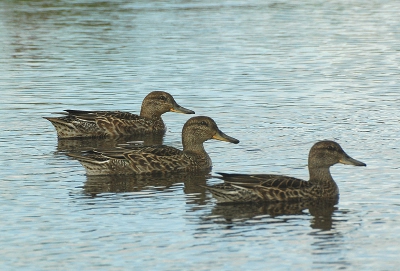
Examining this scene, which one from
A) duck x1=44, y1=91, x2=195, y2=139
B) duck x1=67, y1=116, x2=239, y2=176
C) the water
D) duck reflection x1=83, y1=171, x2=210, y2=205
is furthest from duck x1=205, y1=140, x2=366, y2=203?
duck x1=44, y1=91, x2=195, y2=139

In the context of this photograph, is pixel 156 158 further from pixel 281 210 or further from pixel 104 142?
pixel 104 142

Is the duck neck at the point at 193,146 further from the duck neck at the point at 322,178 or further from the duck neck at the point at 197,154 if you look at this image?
the duck neck at the point at 322,178

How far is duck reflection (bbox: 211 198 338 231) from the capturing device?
13328 millimetres

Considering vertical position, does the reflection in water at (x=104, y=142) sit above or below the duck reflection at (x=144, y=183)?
above

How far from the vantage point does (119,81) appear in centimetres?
2667

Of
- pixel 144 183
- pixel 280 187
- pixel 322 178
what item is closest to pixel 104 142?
pixel 144 183

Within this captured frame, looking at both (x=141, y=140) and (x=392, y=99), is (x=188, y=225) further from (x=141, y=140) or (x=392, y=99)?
(x=392, y=99)

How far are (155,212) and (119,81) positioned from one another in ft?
43.7

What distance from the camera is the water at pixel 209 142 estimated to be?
11961 millimetres

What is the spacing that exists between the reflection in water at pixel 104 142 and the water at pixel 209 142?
174mm

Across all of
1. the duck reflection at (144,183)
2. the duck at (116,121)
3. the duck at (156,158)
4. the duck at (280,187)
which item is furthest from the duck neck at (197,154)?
the duck at (116,121)

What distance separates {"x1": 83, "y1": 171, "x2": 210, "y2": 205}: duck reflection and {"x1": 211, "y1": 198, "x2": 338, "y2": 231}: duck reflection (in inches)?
28.0

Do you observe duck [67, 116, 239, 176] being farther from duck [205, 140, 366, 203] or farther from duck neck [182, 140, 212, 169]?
duck [205, 140, 366, 203]

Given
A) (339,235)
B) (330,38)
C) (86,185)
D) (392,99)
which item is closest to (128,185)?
(86,185)
